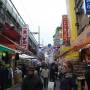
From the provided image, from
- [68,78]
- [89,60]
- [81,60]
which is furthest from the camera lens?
[81,60]

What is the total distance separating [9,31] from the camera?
2880cm

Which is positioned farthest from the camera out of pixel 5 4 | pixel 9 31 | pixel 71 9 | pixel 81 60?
pixel 5 4

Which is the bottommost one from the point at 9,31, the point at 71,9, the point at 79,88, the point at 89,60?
the point at 79,88

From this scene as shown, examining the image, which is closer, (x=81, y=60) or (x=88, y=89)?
(x=88, y=89)

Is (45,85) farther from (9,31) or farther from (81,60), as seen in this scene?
(81,60)

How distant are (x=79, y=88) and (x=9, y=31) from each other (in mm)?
10474

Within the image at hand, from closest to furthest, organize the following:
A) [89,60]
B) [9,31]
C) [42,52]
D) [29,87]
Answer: [29,87] < [89,60] < [9,31] < [42,52]

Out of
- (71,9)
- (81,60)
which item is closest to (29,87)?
(81,60)

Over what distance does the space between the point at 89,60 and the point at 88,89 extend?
398 cm

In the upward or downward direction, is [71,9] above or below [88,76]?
above

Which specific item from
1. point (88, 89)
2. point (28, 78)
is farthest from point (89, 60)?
point (28, 78)

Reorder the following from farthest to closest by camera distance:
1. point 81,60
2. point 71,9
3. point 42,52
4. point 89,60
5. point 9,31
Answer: point 42,52 → point 71,9 → point 9,31 → point 81,60 → point 89,60

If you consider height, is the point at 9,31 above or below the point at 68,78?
above

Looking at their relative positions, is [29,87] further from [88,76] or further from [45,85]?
[45,85]
